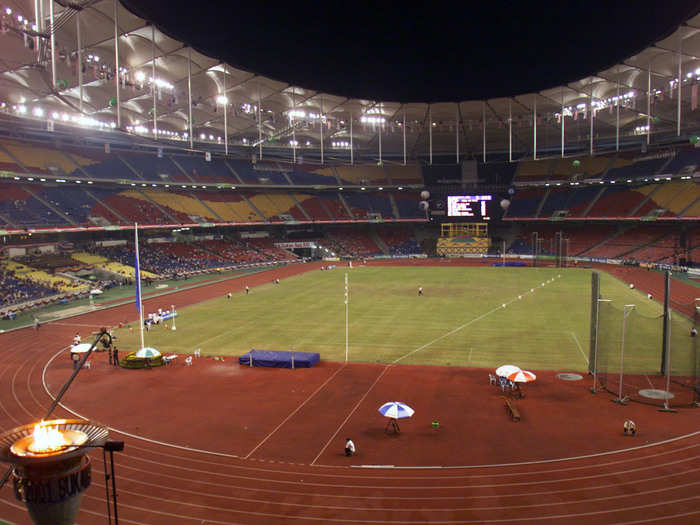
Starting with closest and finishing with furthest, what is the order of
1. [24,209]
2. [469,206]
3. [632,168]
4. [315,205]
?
[24,209] → [632,168] → [469,206] → [315,205]

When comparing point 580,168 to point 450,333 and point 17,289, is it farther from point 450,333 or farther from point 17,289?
point 17,289

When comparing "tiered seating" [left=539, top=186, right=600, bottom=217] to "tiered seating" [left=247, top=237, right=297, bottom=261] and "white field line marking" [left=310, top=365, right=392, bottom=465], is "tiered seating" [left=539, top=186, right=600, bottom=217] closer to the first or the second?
"tiered seating" [left=247, top=237, right=297, bottom=261]

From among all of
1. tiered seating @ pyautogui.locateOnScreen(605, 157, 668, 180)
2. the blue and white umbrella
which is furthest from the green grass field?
tiered seating @ pyautogui.locateOnScreen(605, 157, 668, 180)

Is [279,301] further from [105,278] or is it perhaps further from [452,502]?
[452,502]

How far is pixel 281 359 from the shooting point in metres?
24.2

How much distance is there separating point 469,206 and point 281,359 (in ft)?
202

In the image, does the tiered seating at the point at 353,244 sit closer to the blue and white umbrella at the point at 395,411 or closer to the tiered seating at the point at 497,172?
the tiered seating at the point at 497,172

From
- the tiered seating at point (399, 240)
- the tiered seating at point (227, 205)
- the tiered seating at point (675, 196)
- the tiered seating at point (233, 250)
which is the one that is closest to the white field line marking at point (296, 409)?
the tiered seating at point (233, 250)

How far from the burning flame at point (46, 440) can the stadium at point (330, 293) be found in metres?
0.04

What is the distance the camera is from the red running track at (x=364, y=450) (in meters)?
12.1

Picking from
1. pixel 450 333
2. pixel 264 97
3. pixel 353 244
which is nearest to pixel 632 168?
pixel 353 244

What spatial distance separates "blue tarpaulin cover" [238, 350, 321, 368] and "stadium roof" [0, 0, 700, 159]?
2235 centimetres

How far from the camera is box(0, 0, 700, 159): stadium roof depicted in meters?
37.0

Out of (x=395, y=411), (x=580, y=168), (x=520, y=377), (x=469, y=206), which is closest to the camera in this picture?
(x=395, y=411)
